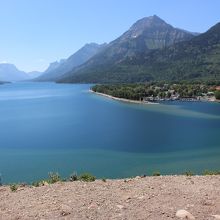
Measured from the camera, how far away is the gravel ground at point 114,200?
10820 mm

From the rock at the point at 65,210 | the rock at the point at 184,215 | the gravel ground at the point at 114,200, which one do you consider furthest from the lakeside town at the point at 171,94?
the rock at the point at 184,215

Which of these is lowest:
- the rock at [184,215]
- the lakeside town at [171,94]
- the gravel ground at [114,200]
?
the lakeside town at [171,94]

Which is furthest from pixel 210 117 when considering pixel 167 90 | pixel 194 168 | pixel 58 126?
pixel 167 90

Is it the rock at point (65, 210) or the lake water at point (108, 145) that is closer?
the rock at point (65, 210)

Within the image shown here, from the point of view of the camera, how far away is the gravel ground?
10.8 m

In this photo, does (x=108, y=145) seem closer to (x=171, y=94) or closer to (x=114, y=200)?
(x=114, y=200)

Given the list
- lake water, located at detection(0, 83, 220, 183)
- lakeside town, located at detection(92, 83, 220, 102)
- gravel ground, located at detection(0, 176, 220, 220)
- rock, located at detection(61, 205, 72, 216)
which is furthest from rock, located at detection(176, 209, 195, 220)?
lakeside town, located at detection(92, 83, 220, 102)

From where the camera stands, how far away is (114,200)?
469 inches

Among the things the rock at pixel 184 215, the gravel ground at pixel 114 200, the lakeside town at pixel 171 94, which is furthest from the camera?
the lakeside town at pixel 171 94

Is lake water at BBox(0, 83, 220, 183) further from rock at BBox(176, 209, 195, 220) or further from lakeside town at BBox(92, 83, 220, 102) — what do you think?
lakeside town at BBox(92, 83, 220, 102)

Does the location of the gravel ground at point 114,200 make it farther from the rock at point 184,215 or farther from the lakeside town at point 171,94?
the lakeside town at point 171,94

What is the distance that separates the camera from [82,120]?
340 ft

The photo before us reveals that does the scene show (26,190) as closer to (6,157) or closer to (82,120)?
(6,157)

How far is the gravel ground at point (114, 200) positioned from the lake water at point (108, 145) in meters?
29.9
